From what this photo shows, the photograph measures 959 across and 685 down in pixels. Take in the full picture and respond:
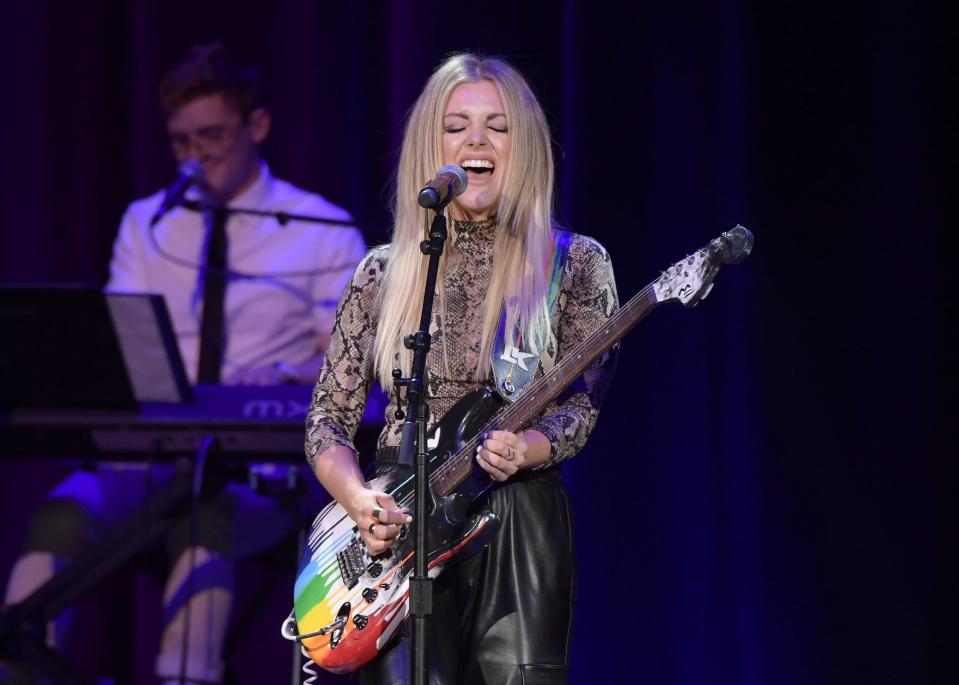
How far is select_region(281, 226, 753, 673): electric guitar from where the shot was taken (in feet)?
7.45

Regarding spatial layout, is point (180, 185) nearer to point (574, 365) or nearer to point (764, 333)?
point (764, 333)

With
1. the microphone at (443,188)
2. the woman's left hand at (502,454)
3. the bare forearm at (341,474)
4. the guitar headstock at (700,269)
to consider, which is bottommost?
the bare forearm at (341,474)

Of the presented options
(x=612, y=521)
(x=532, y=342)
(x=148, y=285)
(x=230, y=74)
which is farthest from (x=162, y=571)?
(x=532, y=342)

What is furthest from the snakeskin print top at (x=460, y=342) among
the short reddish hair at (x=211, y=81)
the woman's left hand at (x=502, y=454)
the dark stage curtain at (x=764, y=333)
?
the short reddish hair at (x=211, y=81)

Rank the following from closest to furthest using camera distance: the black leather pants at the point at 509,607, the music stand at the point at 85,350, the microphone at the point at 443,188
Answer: the microphone at the point at 443,188, the black leather pants at the point at 509,607, the music stand at the point at 85,350

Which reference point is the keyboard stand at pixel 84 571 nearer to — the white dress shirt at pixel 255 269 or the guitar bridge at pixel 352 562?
the white dress shirt at pixel 255 269

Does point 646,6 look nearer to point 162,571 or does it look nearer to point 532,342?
point 532,342

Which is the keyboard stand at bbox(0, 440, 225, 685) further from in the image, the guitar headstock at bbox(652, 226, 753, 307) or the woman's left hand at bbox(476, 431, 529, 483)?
the guitar headstock at bbox(652, 226, 753, 307)

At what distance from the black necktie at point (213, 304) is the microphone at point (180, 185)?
0.13 metres

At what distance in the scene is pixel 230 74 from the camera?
14.8ft

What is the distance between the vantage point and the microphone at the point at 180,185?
13.4 feet

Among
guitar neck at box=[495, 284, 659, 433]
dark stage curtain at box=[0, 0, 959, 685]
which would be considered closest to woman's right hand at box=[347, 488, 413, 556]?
guitar neck at box=[495, 284, 659, 433]

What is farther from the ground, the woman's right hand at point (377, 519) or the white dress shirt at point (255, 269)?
the white dress shirt at point (255, 269)

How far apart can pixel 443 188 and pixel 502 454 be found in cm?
48
